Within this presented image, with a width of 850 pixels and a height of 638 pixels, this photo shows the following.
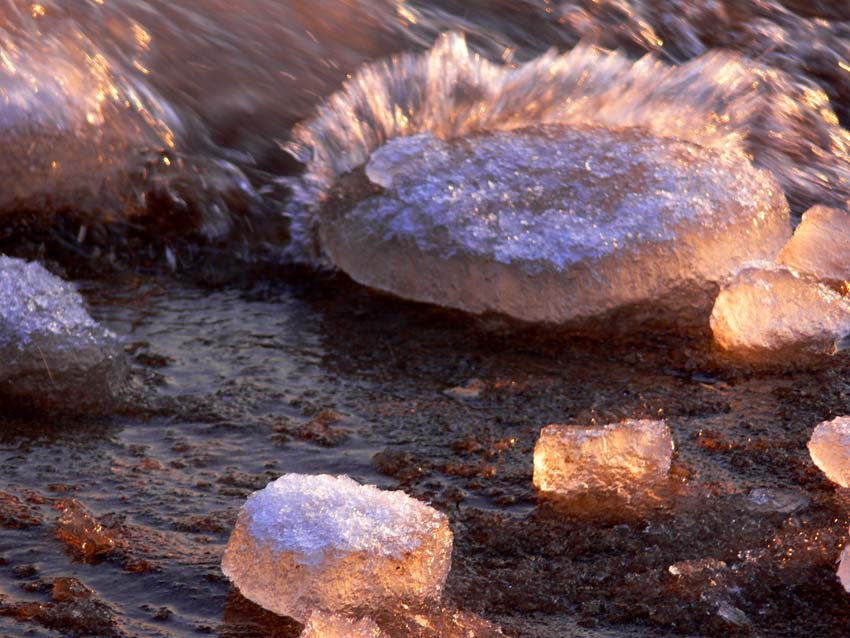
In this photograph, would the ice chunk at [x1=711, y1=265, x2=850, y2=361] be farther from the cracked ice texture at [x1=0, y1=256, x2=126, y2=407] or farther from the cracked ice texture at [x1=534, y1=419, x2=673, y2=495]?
the cracked ice texture at [x1=0, y1=256, x2=126, y2=407]

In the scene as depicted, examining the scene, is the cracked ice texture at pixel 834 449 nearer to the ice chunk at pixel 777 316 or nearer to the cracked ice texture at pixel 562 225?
the ice chunk at pixel 777 316

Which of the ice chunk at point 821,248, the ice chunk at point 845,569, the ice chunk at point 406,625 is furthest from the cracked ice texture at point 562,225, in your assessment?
the ice chunk at point 406,625

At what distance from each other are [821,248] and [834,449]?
3.31ft

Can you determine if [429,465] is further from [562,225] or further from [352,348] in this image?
[562,225]

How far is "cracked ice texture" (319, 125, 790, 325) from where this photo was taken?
2.66 metres

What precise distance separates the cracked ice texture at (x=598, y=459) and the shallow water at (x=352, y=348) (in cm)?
4

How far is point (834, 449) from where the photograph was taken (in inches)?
76.1

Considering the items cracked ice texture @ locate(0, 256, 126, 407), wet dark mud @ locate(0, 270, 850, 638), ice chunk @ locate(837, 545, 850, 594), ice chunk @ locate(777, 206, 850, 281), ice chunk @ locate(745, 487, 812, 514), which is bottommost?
cracked ice texture @ locate(0, 256, 126, 407)

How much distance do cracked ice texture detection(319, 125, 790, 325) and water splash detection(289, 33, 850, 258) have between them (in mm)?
187

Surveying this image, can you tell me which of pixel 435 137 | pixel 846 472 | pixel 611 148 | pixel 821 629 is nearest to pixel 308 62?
pixel 435 137

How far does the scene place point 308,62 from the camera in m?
3.85

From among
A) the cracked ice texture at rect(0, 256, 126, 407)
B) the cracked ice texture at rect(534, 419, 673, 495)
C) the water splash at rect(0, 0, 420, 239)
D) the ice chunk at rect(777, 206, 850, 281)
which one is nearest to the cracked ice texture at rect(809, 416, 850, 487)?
the cracked ice texture at rect(534, 419, 673, 495)

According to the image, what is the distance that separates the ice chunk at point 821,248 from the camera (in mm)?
2828

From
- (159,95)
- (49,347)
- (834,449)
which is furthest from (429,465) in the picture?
(159,95)
